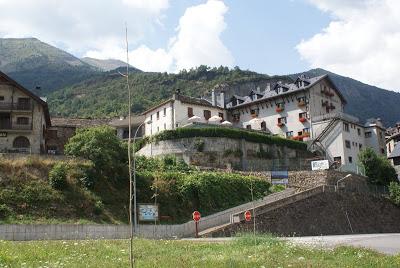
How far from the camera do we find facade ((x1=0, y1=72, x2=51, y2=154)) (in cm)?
6244

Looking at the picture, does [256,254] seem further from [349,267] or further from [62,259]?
[62,259]

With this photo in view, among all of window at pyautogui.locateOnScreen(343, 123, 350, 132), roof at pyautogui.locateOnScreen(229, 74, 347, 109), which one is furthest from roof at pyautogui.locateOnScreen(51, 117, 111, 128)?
window at pyautogui.locateOnScreen(343, 123, 350, 132)

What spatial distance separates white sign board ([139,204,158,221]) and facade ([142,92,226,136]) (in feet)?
101

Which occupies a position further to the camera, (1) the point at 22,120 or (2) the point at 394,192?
(2) the point at 394,192

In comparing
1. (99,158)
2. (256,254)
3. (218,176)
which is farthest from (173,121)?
(256,254)

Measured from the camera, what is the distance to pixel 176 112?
75.8 meters

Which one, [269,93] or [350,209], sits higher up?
[269,93]

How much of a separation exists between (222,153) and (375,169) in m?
22.5

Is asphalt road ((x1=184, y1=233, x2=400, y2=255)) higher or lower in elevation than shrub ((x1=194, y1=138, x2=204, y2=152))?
lower

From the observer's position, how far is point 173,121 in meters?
75.6

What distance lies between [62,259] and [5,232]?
2042cm

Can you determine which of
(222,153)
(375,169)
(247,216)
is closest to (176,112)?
(222,153)

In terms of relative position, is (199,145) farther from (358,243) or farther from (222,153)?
(358,243)

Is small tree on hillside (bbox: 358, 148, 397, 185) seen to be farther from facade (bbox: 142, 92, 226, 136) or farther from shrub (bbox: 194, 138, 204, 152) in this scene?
facade (bbox: 142, 92, 226, 136)
